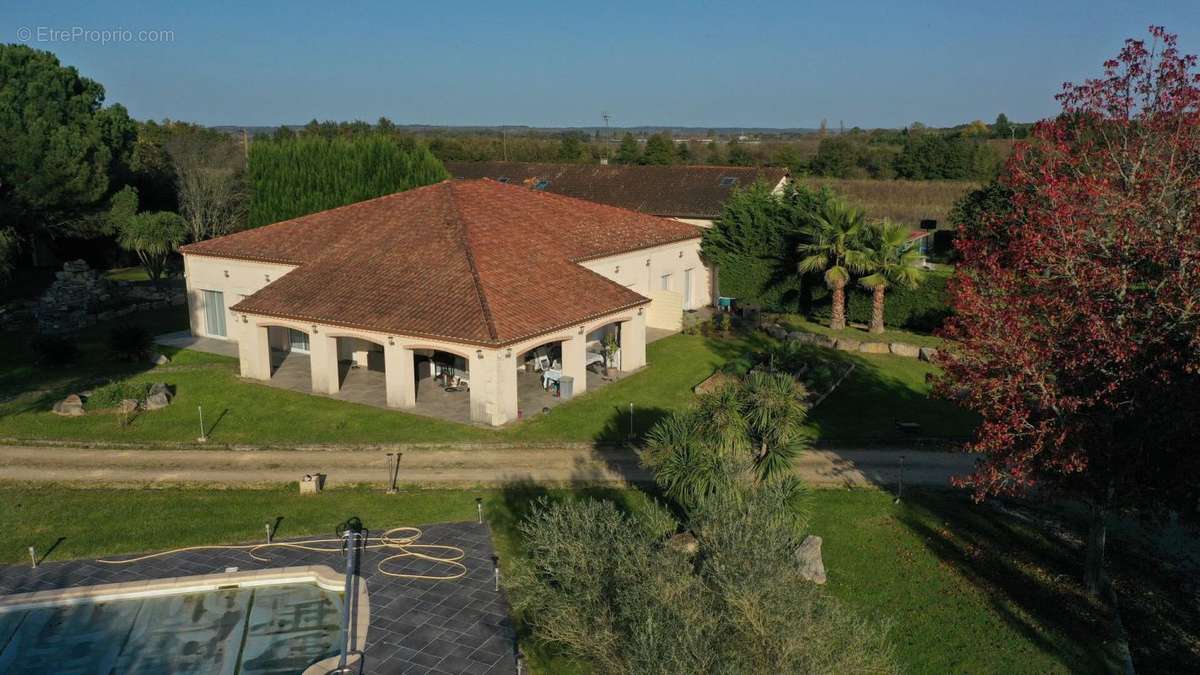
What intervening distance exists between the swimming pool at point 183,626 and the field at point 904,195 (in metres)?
64.2

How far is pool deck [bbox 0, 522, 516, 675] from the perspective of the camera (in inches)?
574

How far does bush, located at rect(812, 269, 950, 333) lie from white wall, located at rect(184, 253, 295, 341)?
75.9 ft

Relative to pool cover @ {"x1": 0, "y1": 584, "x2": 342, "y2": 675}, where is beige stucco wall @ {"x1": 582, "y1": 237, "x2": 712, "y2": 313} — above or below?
above

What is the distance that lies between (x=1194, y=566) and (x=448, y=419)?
18.6m

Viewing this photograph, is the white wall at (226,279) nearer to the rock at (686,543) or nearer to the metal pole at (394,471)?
the metal pole at (394,471)

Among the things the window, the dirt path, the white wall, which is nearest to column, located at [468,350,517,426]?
the dirt path

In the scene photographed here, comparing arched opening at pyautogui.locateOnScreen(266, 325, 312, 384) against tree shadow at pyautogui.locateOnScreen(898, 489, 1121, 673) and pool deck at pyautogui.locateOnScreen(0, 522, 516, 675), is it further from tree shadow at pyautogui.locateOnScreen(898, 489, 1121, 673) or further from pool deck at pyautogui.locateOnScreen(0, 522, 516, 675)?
tree shadow at pyautogui.locateOnScreen(898, 489, 1121, 673)

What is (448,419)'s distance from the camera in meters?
26.6

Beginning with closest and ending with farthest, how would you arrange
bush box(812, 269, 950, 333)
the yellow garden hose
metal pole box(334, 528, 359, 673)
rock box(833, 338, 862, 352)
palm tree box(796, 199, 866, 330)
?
metal pole box(334, 528, 359, 673) → the yellow garden hose → rock box(833, 338, 862, 352) → palm tree box(796, 199, 866, 330) → bush box(812, 269, 950, 333)

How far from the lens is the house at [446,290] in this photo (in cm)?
2689

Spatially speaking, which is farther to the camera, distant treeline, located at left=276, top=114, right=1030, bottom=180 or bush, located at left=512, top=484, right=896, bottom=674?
distant treeline, located at left=276, top=114, right=1030, bottom=180

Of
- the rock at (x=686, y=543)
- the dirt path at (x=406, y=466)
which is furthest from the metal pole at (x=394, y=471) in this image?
the rock at (x=686, y=543)

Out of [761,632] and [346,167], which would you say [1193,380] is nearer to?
[761,632]

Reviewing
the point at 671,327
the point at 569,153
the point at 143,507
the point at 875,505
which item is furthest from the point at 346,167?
the point at 569,153
